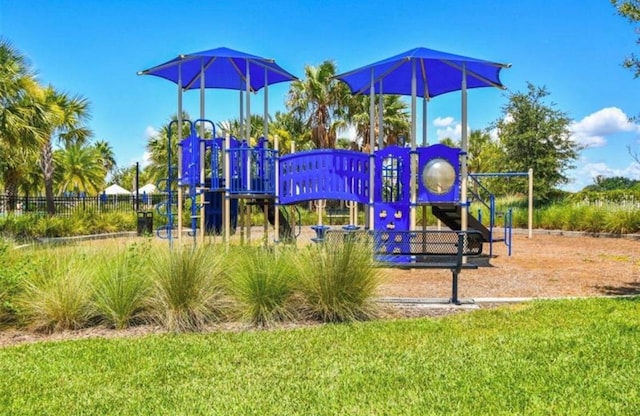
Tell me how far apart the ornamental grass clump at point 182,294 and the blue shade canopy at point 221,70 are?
6.47 m

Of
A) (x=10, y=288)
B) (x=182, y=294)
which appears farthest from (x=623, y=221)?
(x=10, y=288)

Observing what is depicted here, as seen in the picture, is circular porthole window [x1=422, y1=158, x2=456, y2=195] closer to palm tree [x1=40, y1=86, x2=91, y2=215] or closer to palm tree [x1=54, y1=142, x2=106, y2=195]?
palm tree [x1=40, y1=86, x2=91, y2=215]

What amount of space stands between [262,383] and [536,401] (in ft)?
5.76

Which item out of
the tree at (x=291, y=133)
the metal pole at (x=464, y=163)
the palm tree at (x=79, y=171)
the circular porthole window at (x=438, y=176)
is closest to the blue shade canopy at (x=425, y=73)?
the metal pole at (x=464, y=163)

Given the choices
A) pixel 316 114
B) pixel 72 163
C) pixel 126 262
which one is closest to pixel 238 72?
pixel 126 262

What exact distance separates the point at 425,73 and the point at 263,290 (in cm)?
843

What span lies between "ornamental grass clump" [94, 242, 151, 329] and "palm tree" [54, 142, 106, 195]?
41636 mm

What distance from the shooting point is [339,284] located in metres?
5.52

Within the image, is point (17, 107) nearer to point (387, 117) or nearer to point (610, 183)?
point (387, 117)

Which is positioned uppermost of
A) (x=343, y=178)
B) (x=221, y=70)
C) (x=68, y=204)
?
(x=221, y=70)

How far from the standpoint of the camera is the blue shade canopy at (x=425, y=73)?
33.5 feet

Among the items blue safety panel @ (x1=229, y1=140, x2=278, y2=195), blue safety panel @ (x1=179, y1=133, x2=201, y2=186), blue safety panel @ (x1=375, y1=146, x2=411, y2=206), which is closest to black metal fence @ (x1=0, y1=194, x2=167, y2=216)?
blue safety panel @ (x1=179, y1=133, x2=201, y2=186)

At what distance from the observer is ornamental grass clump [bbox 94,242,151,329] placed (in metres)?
5.36

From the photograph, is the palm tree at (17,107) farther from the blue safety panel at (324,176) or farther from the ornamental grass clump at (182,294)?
the ornamental grass clump at (182,294)
